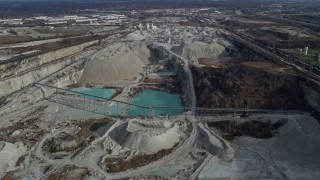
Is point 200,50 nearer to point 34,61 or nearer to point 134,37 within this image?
point 134,37

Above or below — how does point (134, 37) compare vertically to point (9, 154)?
above

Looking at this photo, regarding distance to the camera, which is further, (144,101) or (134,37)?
(134,37)

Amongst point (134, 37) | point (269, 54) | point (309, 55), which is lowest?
point (134, 37)

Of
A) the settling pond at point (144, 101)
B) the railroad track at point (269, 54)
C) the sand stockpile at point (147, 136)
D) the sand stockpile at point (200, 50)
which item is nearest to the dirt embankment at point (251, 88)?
the railroad track at point (269, 54)

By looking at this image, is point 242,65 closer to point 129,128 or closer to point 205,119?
point 205,119

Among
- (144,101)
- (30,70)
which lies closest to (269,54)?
(144,101)

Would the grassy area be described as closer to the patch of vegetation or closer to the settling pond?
the patch of vegetation

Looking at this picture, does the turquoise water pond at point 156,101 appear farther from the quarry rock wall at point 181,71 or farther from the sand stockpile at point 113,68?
the sand stockpile at point 113,68
